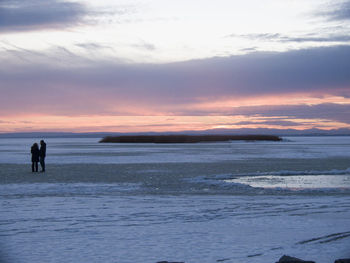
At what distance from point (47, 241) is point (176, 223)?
224 centimetres

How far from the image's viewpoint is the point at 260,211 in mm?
8688

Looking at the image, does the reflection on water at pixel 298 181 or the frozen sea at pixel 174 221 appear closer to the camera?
the frozen sea at pixel 174 221

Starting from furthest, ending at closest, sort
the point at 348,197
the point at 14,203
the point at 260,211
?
the point at 348,197 < the point at 14,203 < the point at 260,211

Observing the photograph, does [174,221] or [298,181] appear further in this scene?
[298,181]

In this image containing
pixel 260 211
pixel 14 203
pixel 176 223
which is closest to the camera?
pixel 176 223

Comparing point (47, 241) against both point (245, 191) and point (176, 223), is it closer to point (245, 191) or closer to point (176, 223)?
point (176, 223)

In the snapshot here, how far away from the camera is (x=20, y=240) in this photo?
639 cm

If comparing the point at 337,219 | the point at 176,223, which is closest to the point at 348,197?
the point at 337,219

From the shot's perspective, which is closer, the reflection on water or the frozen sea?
the frozen sea

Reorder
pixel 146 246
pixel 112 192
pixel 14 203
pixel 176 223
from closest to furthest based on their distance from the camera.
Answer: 1. pixel 146 246
2. pixel 176 223
3. pixel 14 203
4. pixel 112 192

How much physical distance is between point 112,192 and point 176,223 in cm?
445

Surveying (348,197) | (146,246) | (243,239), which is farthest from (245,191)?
(146,246)

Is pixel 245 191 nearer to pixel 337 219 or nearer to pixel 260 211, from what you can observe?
pixel 260 211

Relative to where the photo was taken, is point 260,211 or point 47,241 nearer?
point 47,241
